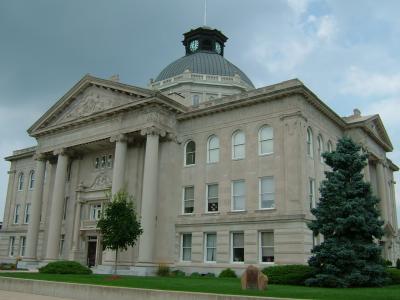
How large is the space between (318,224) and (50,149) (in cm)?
2992

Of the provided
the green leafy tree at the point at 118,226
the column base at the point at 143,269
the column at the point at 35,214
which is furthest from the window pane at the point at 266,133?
the column at the point at 35,214

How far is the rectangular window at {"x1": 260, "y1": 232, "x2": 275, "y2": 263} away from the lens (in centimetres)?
3142

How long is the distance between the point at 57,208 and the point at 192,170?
1412 centimetres

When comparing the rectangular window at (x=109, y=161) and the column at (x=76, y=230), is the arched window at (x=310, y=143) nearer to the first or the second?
the rectangular window at (x=109, y=161)

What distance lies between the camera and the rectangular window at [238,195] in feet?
112

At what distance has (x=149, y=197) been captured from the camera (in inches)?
→ 1375

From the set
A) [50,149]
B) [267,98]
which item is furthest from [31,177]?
[267,98]

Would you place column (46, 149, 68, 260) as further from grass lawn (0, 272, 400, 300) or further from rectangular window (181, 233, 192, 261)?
grass lawn (0, 272, 400, 300)

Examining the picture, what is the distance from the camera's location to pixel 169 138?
3781 centimetres

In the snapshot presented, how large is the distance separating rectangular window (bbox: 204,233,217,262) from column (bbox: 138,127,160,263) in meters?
4.19

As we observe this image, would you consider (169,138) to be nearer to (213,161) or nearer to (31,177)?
(213,161)

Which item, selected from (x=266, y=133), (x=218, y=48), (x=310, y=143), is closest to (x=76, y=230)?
(x=266, y=133)

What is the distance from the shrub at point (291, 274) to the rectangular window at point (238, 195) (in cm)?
850

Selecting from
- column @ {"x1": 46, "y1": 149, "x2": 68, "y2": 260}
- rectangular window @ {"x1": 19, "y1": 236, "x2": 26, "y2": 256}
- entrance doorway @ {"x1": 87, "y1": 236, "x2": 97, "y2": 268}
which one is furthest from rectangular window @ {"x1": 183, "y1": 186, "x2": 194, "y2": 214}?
rectangular window @ {"x1": 19, "y1": 236, "x2": 26, "y2": 256}
